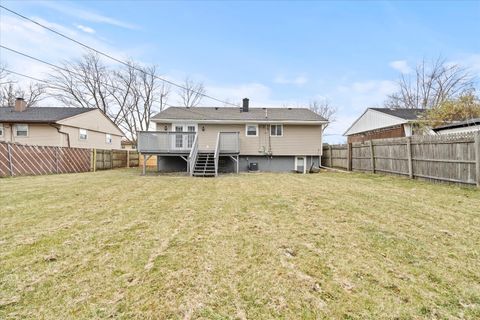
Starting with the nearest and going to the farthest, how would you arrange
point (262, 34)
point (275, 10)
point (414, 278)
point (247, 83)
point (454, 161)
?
point (414, 278) → point (454, 161) → point (275, 10) → point (262, 34) → point (247, 83)

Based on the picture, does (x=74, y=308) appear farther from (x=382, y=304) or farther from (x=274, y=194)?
(x=274, y=194)

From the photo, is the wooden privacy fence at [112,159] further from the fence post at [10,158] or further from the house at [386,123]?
the house at [386,123]

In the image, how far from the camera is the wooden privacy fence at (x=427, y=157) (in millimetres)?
7215

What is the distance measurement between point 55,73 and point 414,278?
36324mm

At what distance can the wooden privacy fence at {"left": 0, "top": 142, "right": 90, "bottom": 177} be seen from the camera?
1175 centimetres

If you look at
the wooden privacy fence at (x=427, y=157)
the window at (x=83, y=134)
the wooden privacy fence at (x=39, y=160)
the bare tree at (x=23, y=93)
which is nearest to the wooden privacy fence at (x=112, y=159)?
the wooden privacy fence at (x=39, y=160)

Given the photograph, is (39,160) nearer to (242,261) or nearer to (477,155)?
(242,261)

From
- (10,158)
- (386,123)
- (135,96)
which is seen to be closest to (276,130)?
(386,123)

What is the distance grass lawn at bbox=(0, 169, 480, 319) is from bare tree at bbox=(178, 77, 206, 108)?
30.3 metres

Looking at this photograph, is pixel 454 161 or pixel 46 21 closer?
pixel 454 161

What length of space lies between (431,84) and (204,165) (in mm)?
28167

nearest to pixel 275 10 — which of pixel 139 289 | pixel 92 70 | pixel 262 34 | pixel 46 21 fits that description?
pixel 262 34

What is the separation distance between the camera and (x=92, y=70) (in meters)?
→ 30.5

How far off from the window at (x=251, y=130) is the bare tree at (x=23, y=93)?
28414 mm
